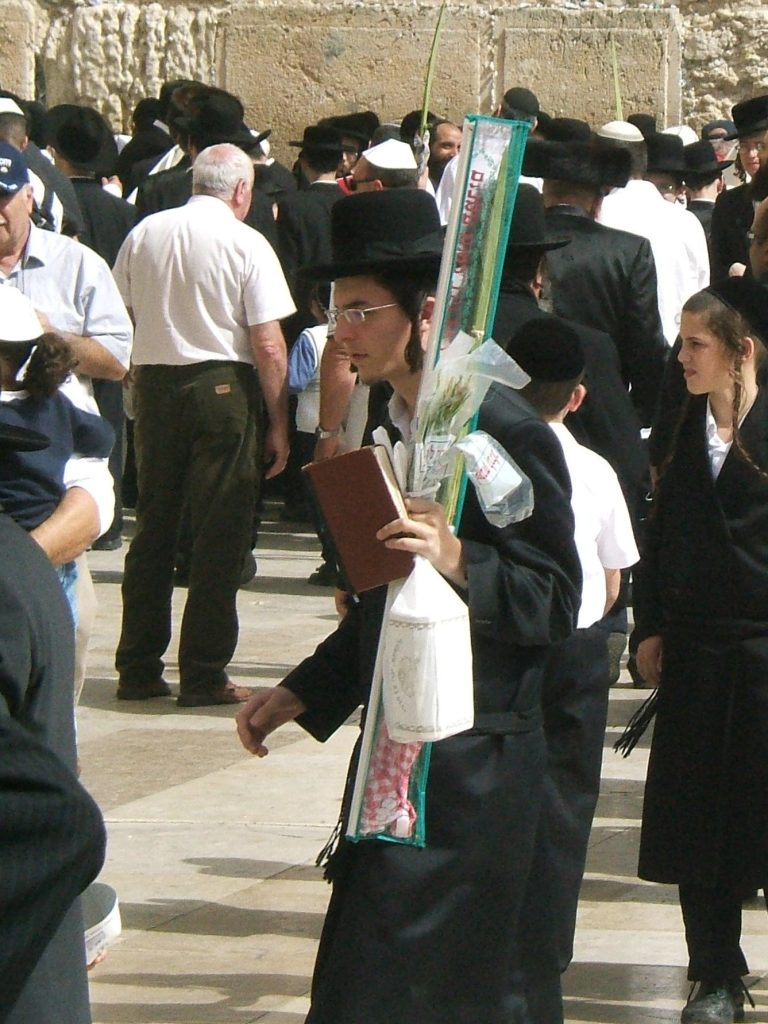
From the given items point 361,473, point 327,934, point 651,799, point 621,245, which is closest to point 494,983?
point 327,934

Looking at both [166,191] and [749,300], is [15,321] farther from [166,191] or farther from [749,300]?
[166,191]

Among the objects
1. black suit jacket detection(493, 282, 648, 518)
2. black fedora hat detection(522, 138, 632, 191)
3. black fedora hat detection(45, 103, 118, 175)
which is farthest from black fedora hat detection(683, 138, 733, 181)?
black suit jacket detection(493, 282, 648, 518)

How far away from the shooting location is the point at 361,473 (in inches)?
132

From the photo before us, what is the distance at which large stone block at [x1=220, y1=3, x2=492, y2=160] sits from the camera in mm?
15023

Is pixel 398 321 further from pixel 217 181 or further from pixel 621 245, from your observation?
pixel 217 181

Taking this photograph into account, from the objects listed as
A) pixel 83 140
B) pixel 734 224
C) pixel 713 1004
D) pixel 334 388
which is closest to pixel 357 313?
pixel 713 1004

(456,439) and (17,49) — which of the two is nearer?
(456,439)

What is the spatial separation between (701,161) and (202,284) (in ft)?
16.2

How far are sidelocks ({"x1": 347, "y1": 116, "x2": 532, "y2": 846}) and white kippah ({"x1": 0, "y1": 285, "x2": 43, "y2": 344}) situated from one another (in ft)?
3.83

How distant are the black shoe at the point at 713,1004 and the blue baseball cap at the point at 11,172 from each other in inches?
110

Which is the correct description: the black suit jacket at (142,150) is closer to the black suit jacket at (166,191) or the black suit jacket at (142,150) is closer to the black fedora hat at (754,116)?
the black suit jacket at (166,191)

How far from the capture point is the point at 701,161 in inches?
476

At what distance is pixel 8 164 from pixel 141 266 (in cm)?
233

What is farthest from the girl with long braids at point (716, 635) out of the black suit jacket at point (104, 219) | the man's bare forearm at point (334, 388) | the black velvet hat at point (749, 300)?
the black suit jacket at point (104, 219)
